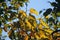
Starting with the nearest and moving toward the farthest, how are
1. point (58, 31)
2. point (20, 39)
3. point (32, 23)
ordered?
1. point (58, 31)
2. point (32, 23)
3. point (20, 39)

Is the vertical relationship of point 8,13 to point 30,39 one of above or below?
above

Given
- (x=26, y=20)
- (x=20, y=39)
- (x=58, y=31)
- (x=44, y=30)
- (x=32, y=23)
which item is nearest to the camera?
(x=58, y=31)

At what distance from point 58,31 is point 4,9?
206 cm

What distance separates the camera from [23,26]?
4.56m

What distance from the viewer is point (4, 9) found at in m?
4.20

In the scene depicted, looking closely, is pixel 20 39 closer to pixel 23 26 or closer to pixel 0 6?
pixel 23 26

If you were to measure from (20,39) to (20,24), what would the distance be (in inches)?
18.3

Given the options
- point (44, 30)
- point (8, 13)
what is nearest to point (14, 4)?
point (8, 13)

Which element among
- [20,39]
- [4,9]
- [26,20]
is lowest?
[20,39]

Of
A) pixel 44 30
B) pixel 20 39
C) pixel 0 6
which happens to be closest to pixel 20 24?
pixel 20 39

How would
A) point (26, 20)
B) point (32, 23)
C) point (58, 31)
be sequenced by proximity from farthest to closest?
point (26, 20), point (32, 23), point (58, 31)

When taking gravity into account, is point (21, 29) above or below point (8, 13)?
below

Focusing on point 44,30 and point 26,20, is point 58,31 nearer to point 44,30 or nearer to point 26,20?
point 44,30

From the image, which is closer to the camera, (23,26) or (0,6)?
(0,6)
